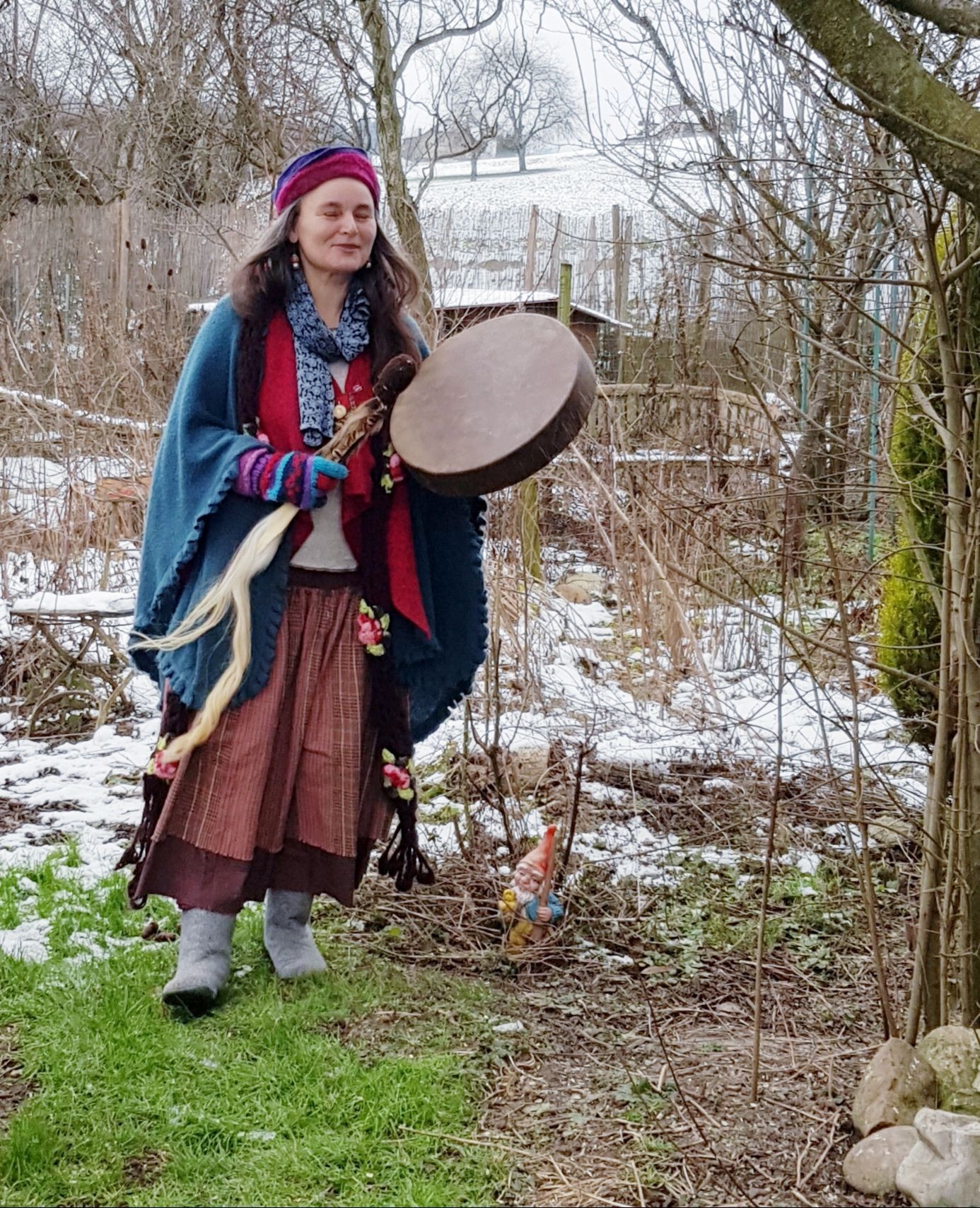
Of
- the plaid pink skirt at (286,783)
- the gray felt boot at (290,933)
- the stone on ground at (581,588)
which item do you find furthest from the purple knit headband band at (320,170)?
the stone on ground at (581,588)

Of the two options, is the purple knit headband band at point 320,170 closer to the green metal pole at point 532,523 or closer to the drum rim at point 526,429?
the drum rim at point 526,429

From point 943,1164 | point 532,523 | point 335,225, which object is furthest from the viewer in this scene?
point 532,523

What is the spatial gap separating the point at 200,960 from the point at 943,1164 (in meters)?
1.67

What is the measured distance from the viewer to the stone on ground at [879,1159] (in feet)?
7.00

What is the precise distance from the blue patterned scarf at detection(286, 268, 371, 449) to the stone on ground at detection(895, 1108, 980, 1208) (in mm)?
1881

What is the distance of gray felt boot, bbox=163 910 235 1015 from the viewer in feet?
9.37

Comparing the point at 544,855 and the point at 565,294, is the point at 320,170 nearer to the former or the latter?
the point at 544,855

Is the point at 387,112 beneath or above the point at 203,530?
above

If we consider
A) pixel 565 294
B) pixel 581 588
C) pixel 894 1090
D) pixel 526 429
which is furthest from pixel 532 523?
pixel 894 1090

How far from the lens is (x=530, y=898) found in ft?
10.9

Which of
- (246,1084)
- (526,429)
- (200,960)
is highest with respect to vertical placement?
(526,429)

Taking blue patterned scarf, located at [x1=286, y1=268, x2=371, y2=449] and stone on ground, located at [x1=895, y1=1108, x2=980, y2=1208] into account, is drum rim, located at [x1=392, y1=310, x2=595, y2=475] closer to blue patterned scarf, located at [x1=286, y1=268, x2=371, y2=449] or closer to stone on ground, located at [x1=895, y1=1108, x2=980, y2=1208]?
blue patterned scarf, located at [x1=286, y1=268, x2=371, y2=449]

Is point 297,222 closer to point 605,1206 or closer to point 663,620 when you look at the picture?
point 605,1206

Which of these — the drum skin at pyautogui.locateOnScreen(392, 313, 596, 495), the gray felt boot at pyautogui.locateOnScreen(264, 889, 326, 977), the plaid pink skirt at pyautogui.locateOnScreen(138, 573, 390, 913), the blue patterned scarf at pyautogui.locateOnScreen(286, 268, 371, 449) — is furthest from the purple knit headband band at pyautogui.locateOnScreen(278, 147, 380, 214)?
the gray felt boot at pyautogui.locateOnScreen(264, 889, 326, 977)
